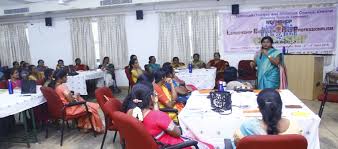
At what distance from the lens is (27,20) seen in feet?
27.7

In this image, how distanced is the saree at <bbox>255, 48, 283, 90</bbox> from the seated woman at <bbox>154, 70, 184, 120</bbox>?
1.16m

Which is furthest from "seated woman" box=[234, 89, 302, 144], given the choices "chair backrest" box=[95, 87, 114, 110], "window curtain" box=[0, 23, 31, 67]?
"window curtain" box=[0, 23, 31, 67]

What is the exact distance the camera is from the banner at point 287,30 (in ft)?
20.7

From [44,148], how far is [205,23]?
15.5 ft

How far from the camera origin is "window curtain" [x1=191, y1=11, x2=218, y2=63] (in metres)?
6.97

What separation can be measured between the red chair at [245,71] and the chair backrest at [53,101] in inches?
170

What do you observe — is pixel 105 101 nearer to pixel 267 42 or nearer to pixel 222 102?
pixel 222 102

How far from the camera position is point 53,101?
11.9 feet

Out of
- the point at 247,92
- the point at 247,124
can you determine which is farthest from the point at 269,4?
the point at 247,124

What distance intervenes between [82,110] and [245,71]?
4.09m

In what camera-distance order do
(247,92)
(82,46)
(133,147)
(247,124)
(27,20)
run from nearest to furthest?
(247,124)
(133,147)
(247,92)
(82,46)
(27,20)

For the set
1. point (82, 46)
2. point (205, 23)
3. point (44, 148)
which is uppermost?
point (205, 23)

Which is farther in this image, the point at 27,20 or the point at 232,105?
the point at 27,20

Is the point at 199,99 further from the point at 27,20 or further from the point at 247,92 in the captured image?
the point at 27,20
